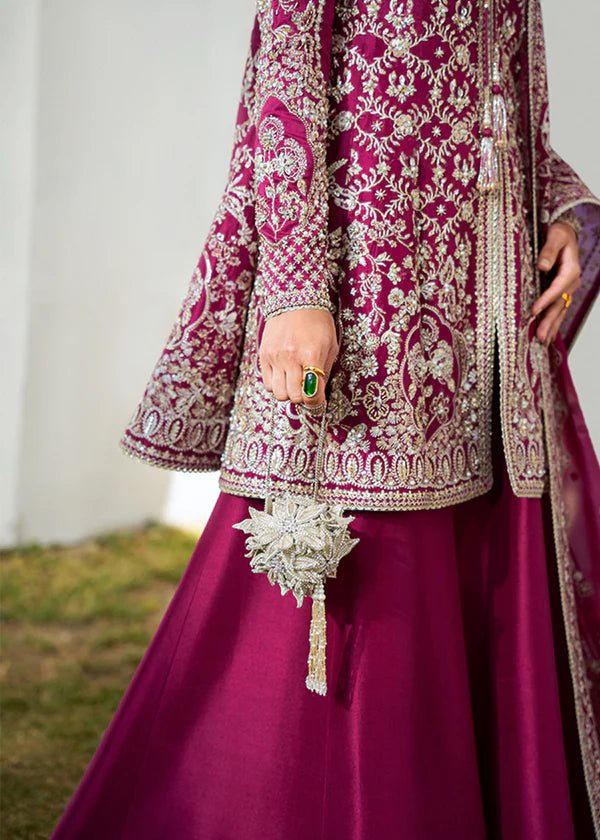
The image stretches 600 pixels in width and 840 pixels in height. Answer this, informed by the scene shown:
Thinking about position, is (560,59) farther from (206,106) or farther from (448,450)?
(206,106)

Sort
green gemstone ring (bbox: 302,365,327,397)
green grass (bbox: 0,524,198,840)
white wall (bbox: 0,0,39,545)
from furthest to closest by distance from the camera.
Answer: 1. white wall (bbox: 0,0,39,545)
2. green grass (bbox: 0,524,198,840)
3. green gemstone ring (bbox: 302,365,327,397)

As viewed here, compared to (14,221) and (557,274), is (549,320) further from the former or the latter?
(14,221)

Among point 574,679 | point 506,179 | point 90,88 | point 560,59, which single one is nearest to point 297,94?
point 506,179

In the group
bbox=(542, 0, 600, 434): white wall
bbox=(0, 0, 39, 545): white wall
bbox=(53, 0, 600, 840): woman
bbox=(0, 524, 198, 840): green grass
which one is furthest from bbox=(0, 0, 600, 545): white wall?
bbox=(53, 0, 600, 840): woman

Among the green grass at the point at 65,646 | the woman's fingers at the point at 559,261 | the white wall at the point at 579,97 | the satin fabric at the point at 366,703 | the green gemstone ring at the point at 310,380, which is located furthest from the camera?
the white wall at the point at 579,97

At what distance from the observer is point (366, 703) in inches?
38.7

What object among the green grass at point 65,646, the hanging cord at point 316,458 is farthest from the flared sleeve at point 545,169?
the green grass at point 65,646

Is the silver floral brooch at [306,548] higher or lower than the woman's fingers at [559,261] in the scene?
lower

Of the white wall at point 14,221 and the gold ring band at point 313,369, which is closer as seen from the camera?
the gold ring band at point 313,369

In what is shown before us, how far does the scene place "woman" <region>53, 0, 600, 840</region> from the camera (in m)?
0.97

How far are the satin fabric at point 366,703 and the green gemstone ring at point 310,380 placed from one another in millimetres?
171

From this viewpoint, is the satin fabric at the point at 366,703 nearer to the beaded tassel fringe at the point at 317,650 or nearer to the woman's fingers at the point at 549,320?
the beaded tassel fringe at the point at 317,650

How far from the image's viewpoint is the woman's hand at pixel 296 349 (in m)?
0.89

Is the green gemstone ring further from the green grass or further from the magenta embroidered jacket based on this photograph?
the green grass
